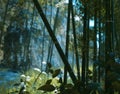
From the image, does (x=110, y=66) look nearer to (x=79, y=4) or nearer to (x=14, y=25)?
(x=79, y=4)

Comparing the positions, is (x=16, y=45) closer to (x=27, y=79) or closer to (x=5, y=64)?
(x=5, y=64)

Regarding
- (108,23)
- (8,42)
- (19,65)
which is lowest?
(19,65)

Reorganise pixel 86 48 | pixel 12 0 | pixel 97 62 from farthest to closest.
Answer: pixel 12 0
pixel 86 48
pixel 97 62

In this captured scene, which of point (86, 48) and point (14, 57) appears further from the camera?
point (14, 57)

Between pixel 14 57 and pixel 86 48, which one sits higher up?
pixel 86 48

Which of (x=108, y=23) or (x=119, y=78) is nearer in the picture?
(x=119, y=78)

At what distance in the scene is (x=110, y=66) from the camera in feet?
5.05

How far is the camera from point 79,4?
2.42 metres

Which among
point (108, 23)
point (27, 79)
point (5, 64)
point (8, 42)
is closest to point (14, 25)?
point (8, 42)

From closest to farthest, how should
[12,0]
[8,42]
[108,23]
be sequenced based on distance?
[108,23], [12,0], [8,42]

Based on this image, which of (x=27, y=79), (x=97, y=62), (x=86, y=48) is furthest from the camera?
(x=27, y=79)

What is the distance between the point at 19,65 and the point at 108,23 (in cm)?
1584

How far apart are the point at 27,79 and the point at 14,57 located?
1525cm

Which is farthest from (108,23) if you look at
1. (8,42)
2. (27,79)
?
(8,42)
